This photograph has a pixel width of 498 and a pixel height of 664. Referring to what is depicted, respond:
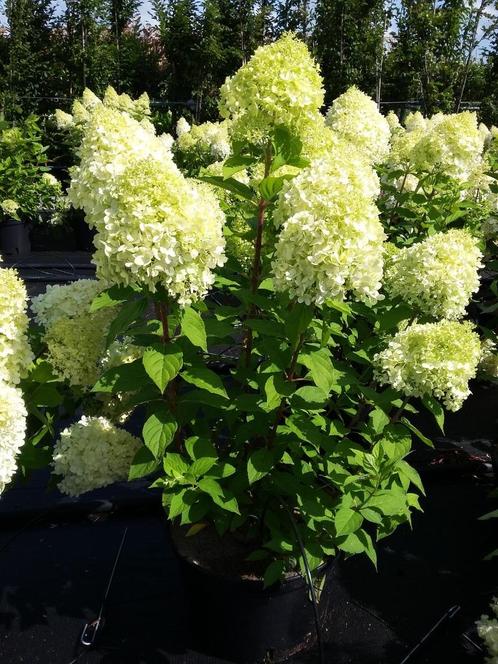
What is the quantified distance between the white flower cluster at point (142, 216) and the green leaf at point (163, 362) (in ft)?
0.52

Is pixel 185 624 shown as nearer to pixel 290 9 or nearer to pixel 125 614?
pixel 125 614

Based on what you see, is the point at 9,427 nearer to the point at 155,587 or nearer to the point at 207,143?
the point at 155,587

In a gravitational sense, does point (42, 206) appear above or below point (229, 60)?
below

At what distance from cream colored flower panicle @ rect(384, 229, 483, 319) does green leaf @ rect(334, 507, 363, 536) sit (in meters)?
0.70

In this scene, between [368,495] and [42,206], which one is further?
[42,206]

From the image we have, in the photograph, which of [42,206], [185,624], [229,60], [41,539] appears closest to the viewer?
[185,624]

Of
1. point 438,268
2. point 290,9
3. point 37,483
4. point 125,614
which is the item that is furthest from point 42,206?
point 290,9

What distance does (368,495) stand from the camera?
2045 millimetres

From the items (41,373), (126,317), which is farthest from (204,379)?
(41,373)

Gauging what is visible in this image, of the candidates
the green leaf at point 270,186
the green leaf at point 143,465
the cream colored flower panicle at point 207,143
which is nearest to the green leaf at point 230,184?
the green leaf at point 270,186

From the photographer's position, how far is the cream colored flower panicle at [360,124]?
3443mm

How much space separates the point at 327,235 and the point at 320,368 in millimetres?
436

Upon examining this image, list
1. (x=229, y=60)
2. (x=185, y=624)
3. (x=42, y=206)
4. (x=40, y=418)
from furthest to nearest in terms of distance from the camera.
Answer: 1. (x=229, y=60)
2. (x=42, y=206)
3. (x=185, y=624)
4. (x=40, y=418)

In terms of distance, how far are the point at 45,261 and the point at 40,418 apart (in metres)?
6.07
